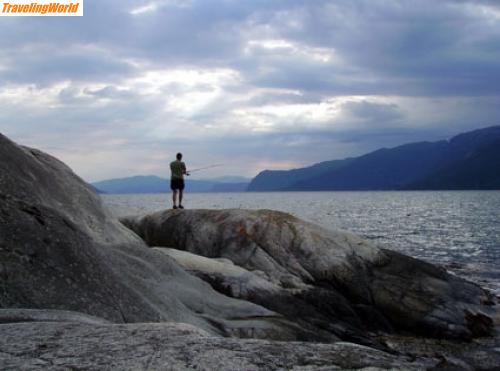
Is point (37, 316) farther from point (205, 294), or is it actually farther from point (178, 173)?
point (178, 173)

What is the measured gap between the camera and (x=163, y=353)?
3.77 meters

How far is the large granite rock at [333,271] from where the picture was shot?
51.6 feet

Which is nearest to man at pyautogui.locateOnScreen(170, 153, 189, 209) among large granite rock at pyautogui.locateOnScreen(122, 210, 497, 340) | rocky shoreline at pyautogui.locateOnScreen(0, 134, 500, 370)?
rocky shoreline at pyautogui.locateOnScreen(0, 134, 500, 370)

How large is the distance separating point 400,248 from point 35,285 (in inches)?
1518

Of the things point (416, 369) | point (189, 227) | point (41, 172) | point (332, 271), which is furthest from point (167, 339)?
point (189, 227)

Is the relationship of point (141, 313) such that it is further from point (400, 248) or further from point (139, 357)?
point (400, 248)

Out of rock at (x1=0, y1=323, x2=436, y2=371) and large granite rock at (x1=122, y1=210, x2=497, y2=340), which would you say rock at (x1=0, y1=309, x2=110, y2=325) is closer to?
rock at (x1=0, y1=323, x2=436, y2=371)

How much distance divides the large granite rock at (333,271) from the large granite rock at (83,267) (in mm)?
3017

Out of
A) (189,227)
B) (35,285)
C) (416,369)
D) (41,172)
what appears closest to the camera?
(416,369)

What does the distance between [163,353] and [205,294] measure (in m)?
7.74

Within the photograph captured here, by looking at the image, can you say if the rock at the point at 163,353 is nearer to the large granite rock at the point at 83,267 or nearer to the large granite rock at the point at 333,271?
the large granite rock at the point at 83,267

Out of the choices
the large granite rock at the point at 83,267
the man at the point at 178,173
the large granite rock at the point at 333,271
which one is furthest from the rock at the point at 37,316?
the man at the point at 178,173

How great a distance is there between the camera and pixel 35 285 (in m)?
6.86

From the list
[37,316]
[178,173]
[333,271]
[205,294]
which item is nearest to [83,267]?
[37,316]
